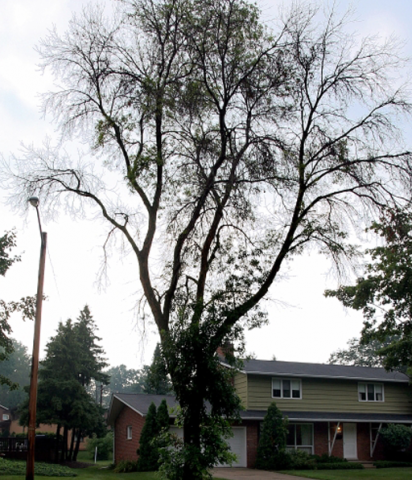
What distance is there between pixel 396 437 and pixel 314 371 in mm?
5393

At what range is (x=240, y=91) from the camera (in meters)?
15.2

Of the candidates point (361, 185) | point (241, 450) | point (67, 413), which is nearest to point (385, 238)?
point (361, 185)

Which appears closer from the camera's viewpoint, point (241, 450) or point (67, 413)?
point (241, 450)

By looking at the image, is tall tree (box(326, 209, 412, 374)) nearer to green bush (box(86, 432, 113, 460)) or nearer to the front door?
the front door

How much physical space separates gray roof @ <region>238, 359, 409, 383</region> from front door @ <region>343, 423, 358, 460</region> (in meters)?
2.67

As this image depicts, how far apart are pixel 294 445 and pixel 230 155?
1800cm

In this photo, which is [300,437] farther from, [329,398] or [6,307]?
[6,307]

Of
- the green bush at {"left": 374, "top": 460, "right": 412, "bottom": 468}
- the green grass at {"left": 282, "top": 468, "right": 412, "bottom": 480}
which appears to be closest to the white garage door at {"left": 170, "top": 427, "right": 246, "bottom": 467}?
the green grass at {"left": 282, "top": 468, "right": 412, "bottom": 480}

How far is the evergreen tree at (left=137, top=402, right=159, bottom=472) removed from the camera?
23719 mm

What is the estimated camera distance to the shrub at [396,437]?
27.9 meters

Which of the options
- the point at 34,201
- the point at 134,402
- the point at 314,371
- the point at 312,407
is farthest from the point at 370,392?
the point at 34,201

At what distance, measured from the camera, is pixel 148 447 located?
24250 millimetres

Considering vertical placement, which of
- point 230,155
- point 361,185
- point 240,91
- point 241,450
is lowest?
point 241,450

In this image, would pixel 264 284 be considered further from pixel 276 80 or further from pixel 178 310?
pixel 276 80
